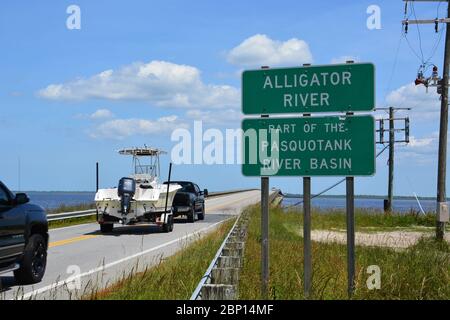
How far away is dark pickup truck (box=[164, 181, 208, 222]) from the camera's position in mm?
29469

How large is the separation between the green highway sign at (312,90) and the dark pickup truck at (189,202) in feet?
67.0

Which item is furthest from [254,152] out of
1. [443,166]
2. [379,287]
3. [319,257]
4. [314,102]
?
[443,166]

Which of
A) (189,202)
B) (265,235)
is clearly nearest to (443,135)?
(189,202)

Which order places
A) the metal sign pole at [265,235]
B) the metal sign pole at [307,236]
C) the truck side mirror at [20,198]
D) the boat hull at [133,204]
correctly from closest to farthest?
the metal sign pole at [307,236]
the metal sign pole at [265,235]
the truck side mirror at [20,198]
the boat hull at [133,204]

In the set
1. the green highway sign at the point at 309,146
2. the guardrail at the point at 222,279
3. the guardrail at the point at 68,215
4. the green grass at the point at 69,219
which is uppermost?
the green highway sign at the point at 309,146

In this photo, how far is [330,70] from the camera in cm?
872

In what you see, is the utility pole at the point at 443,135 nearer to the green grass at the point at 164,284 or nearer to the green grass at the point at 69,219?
the green grass at the point at 164,284

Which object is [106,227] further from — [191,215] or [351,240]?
[351,240]

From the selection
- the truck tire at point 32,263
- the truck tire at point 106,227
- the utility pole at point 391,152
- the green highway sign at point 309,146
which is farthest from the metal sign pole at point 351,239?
the utility pole at point 391,152

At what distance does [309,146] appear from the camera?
879cm

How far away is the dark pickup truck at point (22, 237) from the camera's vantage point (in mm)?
9898

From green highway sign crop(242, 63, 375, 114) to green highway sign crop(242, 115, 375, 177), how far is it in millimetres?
175

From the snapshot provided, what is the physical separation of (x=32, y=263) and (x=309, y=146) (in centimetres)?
541

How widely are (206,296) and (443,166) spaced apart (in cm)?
1808
